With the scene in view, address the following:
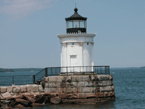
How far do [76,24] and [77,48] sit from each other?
226cm

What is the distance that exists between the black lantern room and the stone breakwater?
4724 millimetres

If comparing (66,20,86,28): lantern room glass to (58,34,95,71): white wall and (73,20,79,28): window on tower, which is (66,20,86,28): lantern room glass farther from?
(58,34,95,71): white wall

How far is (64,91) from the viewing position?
21047mm

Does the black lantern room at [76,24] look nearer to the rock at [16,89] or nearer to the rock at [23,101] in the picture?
the rock at [16,89]

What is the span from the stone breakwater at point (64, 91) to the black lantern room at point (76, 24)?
4724 mm

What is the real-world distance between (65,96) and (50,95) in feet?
3.86

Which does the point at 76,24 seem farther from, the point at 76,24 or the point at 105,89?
the point at 105,89

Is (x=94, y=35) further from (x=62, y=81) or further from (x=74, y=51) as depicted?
(x=62, y=81)

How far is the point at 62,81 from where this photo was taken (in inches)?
830

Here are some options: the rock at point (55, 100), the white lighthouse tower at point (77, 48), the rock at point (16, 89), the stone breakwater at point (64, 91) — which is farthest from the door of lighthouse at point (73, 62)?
the rock at point (16, 89)

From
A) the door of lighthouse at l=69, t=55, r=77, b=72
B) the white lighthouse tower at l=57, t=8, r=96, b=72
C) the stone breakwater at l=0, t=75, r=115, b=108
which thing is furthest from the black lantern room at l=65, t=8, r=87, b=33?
the stone breakwater at l=0, t=75, r=115, b=108

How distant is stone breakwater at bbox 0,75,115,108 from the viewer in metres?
20.7

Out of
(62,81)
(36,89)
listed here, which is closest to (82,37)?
(62,81)

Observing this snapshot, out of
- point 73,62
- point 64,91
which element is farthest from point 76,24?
point 64,91
